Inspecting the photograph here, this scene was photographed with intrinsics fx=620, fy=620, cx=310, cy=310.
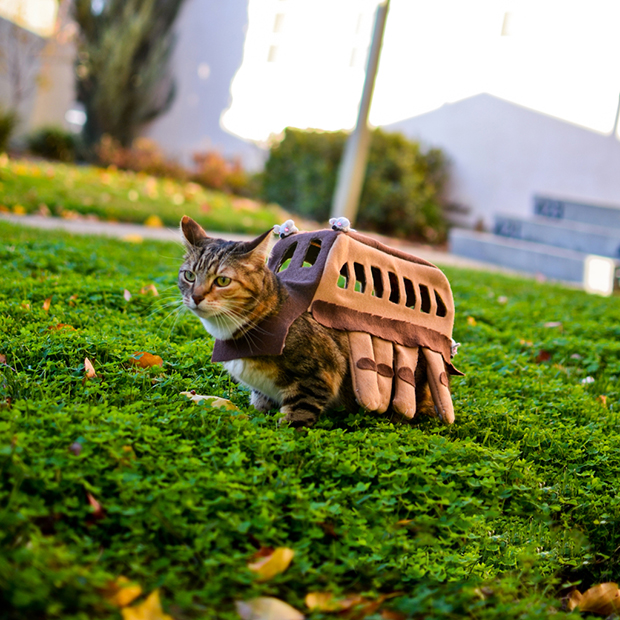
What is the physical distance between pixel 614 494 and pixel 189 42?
18.4 metres

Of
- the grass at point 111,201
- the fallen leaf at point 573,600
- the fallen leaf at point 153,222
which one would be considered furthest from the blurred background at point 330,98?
the fallen leaf at point 573,600

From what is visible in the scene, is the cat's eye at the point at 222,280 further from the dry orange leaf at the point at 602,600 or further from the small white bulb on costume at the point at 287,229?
the dry orange leaf at the point at 602,600

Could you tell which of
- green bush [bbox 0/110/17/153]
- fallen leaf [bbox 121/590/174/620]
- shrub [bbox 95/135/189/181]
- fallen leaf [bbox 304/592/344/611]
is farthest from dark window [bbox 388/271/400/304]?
shrub [bbox 95/135/189/181]

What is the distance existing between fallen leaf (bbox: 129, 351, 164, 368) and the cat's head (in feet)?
1.79

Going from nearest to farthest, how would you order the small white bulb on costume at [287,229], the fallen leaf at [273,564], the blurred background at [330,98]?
the fallen leaf at [273,564]
the small white bulb on costume at [287,229]
the blurred background at [330,98]

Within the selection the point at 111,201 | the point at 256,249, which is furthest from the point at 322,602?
the point at 111,201

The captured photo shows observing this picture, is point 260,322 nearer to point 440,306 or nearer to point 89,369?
point 89,369

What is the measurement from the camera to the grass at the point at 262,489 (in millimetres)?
1799

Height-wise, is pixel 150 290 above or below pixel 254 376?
above

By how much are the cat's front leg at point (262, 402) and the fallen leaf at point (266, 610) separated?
1257 mm

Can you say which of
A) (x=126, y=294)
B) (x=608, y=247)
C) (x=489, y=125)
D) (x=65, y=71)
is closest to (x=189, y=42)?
(x=65, y=71)

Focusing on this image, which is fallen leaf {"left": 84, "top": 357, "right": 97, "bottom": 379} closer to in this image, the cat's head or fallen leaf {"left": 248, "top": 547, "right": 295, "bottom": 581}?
the cat's head

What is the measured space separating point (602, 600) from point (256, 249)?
1.93m

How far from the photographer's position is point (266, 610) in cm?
175
